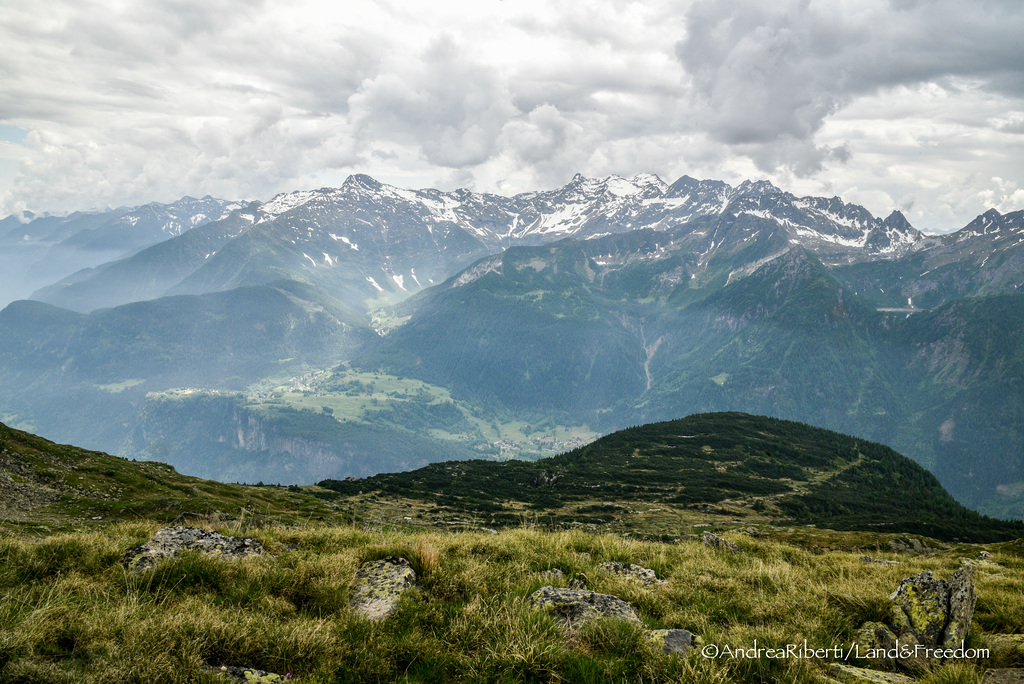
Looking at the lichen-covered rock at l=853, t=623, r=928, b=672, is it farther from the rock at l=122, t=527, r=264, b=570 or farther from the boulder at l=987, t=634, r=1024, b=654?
the rock at l=122, t=527, r=264, b=570

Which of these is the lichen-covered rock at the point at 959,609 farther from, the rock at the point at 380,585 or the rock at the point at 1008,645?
the rock at the point at 380,585

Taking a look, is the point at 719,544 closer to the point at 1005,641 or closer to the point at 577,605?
the point at 1005,641

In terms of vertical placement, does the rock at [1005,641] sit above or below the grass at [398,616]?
below

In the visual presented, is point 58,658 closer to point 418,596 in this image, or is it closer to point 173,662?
point 173,662

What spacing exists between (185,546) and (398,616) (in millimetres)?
5189

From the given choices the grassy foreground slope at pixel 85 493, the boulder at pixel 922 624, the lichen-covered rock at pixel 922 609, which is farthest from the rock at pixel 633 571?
the grassy foreground slope at pixel 85 493

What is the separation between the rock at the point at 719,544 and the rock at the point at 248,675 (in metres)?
13.6

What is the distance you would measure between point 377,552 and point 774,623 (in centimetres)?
747

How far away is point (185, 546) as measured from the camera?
945 cm

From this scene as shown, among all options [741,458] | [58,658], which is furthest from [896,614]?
[741,458]

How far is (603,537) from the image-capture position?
1371cm

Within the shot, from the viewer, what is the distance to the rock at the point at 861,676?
637 cm

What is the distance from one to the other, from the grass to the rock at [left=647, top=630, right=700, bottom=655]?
0.64 ft

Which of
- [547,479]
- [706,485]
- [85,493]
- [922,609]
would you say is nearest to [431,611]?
[922,609]
